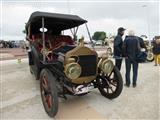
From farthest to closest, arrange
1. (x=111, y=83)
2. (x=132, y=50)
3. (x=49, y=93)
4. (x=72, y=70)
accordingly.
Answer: (x=132, y=50)
(x=111, y=83)
(x=49, y=93)
(x=72, y=70)

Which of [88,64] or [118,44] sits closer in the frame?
[88,64]

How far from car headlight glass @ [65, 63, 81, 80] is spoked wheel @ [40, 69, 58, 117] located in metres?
0.34

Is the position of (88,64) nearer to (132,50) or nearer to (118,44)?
(132,50)

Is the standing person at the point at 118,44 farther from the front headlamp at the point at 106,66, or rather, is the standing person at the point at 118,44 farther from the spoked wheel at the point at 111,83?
the front headlamp at the point at 106,66

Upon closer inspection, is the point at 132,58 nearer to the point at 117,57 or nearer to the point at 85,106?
the point at 117,57

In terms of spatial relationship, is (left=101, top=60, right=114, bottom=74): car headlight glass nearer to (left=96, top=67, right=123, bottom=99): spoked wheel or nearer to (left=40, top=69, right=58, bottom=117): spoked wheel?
(left=96, top=67, right=123, bottom=99): spoked wheel

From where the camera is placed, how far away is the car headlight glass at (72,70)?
5000 mm

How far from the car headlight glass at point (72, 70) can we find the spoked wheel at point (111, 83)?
3.14 feet

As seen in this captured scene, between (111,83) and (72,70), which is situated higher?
(72,70)

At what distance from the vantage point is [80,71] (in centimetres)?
515

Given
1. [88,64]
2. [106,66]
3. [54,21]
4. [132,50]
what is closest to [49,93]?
[88,64]

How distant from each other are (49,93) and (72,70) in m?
0.67

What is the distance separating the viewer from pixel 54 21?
7480 mm

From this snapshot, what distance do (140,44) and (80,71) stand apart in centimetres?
284
